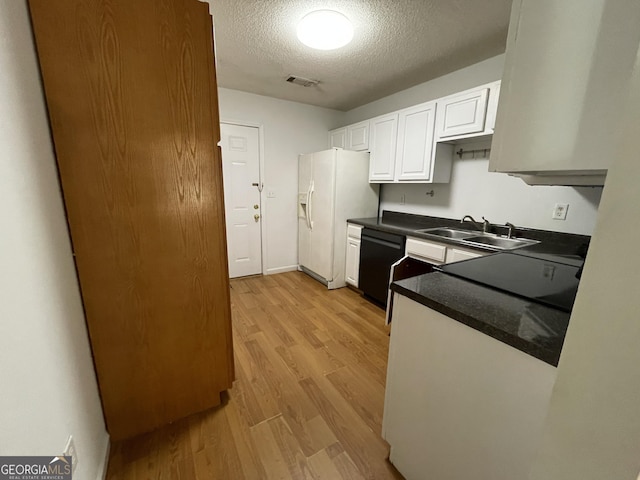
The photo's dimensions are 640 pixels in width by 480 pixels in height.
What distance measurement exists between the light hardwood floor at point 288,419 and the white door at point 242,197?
49.4 inches

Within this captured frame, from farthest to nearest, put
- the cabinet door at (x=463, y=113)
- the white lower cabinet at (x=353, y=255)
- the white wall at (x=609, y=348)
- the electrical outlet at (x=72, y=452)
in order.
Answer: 1. the white lower cabinet at (x=353, y=255)
2. the cabinet door at (x=463, y=113)
3. the electrical outlet at (x=72, y=452)
4. the white wall at (x=609, y=348)

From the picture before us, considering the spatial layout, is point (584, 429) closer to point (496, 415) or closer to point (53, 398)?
point (496, 415)

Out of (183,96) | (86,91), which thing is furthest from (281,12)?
(86,91)

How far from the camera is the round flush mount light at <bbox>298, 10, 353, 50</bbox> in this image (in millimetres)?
1666

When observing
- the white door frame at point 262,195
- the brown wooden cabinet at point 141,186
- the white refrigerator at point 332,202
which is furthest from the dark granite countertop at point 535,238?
the brown wooden cabinet at point 141,186

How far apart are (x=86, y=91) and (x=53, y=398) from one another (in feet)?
3.50

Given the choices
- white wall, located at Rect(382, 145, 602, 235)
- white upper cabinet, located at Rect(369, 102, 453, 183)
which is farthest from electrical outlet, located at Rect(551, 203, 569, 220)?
white upper cabinet, located at Rect(369, 102, 453, 183)

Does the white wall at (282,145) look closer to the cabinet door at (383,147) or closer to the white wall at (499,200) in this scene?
the cabinet door at (383,147)

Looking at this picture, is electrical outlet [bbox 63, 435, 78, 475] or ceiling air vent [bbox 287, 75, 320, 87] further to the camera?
ceiling air vent [bbox 287, 75, 320, 87]

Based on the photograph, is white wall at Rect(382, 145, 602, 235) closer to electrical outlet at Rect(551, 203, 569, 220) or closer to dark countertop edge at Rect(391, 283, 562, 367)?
electrical outlet at Rect(551, 203, 569, 220)

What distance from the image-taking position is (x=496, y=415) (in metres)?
0.78

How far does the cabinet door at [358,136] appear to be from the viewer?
3.06 meters

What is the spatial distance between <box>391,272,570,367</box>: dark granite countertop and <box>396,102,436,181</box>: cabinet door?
1732 mm

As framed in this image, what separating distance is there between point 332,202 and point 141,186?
2120 mm
